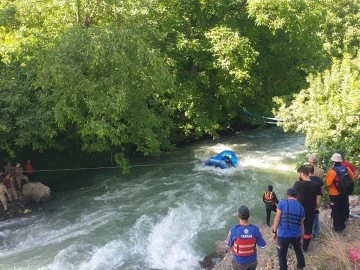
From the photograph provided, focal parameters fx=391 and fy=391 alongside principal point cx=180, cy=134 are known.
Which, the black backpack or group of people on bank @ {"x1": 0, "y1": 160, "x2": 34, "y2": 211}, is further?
group of people on bank @ {"x1": 0, "y1": 160, "x2": 34, "y2": 211}

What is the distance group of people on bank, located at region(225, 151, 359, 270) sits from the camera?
232 inches

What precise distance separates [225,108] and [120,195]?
28.6 ft

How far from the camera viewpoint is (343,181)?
24.4ft

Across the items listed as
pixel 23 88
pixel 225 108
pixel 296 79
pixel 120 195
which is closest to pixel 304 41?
pixel 296 79

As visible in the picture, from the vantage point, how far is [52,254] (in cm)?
969

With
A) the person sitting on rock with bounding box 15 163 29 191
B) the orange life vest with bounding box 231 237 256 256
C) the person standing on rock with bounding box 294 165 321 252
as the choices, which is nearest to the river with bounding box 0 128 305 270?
the person sitting on rock with bounding box 15 163 29 191

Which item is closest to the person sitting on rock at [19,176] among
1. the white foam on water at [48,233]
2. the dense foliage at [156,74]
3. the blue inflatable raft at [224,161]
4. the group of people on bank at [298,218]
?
the dense foliage at [156,74]

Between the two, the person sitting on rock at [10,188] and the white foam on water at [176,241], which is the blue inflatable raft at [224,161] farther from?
the person sitting on rock at [10,188]

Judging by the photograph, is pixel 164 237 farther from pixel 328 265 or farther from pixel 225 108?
pixel 225 108

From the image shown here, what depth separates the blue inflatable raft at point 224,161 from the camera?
50.5ft

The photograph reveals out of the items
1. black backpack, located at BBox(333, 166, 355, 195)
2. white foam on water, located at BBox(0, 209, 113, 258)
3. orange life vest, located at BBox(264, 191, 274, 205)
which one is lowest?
white foam on water, located at BBox(0, 209, 113, 258)

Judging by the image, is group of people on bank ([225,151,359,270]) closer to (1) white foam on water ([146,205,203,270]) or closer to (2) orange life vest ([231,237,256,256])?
(2) orange life vest ([231,237,256,256])

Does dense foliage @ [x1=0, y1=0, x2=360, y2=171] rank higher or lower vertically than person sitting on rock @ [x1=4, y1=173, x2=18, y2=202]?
higher

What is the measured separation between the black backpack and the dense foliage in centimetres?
401
